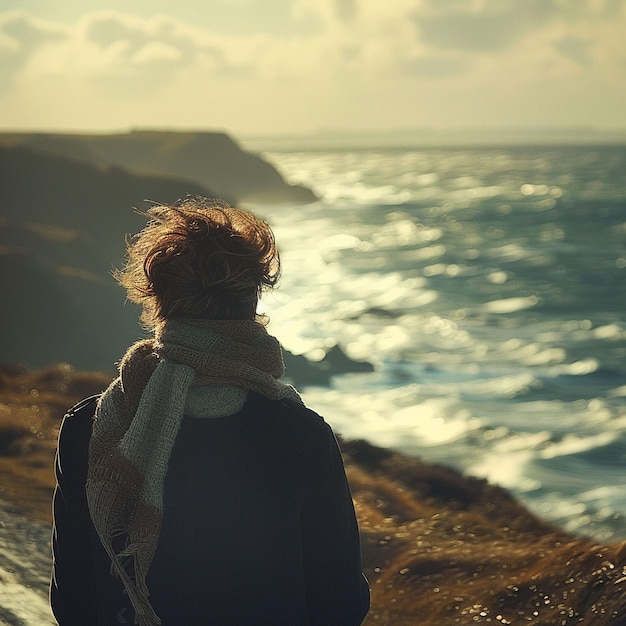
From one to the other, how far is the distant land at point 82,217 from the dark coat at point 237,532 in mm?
756

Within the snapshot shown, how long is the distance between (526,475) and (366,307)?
25355 millimetres

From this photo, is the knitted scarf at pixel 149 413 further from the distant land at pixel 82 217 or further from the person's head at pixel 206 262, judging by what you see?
the distant land at pixel 82 217

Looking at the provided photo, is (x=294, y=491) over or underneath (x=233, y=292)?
underneath

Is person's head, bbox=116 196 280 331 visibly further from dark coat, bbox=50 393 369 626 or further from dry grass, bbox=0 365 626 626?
dry grass, bbox=0 365 626 626

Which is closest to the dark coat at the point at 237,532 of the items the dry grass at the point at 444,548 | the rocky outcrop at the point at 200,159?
the dry grass at the point at 444,548

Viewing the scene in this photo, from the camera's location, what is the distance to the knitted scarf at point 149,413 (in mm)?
2549

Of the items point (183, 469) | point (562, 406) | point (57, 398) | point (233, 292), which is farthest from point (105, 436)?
point (562, 406)

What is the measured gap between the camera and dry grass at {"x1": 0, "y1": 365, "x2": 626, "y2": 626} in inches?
297

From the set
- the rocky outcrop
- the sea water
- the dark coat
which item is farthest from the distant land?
the sea water

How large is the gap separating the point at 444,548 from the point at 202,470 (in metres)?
7.75

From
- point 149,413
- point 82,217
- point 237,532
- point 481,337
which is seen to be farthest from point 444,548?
point 82,217

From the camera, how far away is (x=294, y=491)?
269cm

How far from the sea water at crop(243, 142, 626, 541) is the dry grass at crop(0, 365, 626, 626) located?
3.85 m

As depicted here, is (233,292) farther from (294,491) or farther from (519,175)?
(519,175)
